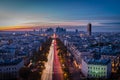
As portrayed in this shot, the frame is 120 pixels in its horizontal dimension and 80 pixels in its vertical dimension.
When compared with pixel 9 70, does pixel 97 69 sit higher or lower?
lower

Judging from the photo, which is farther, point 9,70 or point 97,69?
point 97,69

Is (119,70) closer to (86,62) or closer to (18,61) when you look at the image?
(86,62)

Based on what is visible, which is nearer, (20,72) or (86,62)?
(20,72)

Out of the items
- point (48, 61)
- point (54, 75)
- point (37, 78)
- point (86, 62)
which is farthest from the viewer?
point (48, 61)

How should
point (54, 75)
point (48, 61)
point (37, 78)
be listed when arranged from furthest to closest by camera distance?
point (48, 61), point (54, 75), point (37, 78)

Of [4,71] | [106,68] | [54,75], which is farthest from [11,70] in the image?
[106,68]

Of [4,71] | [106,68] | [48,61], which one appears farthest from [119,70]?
[4,71]

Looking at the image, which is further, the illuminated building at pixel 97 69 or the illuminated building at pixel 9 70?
the illuminated building at pixel 97 69

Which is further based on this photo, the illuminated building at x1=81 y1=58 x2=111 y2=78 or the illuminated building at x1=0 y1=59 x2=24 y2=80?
the illuminated building at x1=81 y1=58 x2=111 y2=78

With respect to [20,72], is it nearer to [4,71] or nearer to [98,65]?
[4,71]
